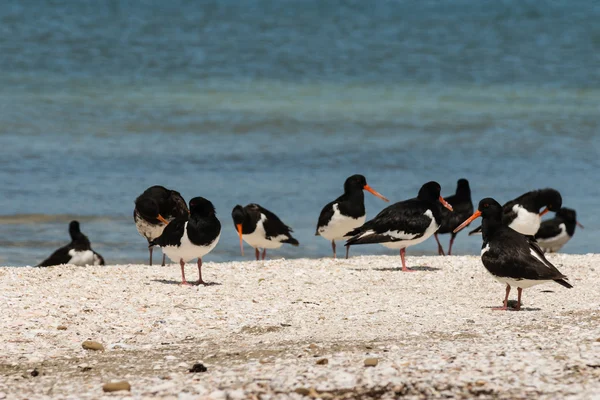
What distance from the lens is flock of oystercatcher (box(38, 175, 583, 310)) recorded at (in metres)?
8.85

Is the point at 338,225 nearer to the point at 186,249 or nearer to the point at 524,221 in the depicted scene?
the point at 524,221

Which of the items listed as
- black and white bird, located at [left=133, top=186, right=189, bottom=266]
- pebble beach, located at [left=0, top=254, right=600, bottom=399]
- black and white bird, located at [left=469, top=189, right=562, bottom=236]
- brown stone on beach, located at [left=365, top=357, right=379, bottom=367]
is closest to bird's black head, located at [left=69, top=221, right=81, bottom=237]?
black and white bird, located at [left=133, top=186, right=189, bottom=266]

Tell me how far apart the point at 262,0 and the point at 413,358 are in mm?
48652

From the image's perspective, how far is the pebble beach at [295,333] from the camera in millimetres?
5867

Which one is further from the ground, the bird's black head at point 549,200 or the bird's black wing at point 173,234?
the bird's black head at point 549,200

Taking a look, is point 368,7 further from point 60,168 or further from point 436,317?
point 436,317

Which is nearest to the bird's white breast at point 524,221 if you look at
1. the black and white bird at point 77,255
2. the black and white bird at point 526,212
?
the black and white bird at point 526,212

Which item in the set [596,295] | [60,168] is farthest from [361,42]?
[596,295]

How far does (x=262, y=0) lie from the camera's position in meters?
53.4

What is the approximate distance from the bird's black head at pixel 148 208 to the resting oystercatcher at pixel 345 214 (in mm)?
2440

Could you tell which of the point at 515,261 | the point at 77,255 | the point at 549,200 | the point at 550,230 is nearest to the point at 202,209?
the point at 77,255

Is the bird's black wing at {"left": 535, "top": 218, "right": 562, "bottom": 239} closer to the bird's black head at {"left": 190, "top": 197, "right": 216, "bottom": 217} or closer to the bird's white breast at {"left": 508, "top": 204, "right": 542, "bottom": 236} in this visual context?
the bird's white breast at {"left": 508, "top": 204, "right": 542, "bottom": 236}

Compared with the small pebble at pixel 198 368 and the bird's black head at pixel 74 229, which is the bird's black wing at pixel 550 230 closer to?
the bird's black head at pixel 74 229

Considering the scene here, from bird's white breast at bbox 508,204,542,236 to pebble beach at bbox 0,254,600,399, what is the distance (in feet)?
3.86
